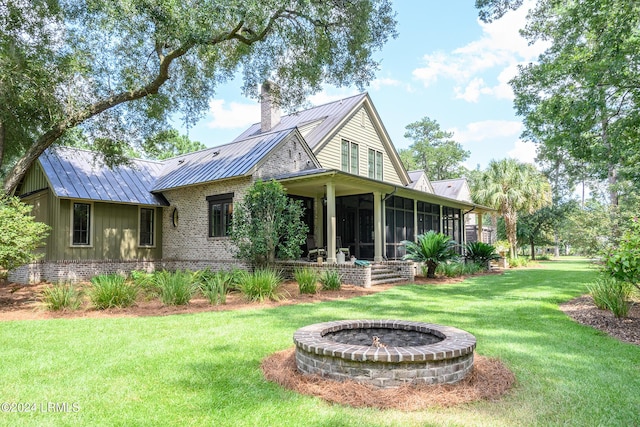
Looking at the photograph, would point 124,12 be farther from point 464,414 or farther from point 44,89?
point 464,414

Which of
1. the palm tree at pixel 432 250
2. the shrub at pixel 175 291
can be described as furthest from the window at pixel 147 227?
the palm tree at pixel 432 250

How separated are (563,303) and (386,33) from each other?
9.36 m

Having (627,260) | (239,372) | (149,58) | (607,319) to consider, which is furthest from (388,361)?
(149,58)

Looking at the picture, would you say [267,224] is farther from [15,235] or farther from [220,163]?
[15,235]

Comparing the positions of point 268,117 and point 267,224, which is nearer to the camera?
point 267,224

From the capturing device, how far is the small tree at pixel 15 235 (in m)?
8.11

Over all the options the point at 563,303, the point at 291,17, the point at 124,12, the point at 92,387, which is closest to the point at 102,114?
the point at 124,12

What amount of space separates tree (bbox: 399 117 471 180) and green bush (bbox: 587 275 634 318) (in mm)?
44242

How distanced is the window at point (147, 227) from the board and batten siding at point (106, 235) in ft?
0.57

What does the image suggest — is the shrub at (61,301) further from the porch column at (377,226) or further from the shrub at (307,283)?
the porch column at (377,226)

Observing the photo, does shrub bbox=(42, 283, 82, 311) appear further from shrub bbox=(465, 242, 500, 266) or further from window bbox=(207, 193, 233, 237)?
shrub bbox=(465, 242, 500, 266)

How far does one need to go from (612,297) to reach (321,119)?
14535mm

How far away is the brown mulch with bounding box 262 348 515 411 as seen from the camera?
335 centimetres

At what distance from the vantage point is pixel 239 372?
4.18 metres
